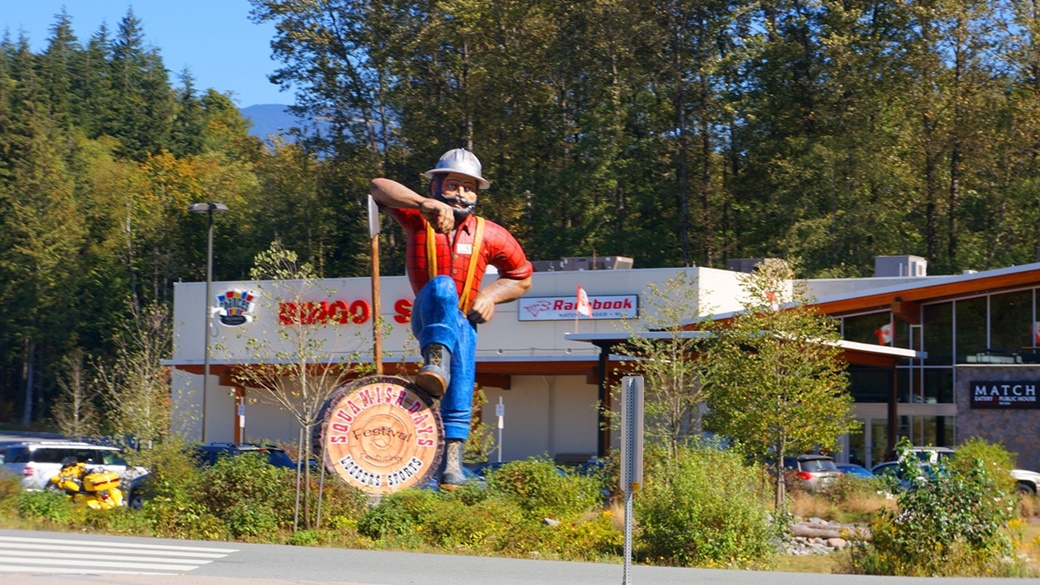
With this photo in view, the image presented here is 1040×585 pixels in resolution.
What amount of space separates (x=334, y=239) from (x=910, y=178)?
29.6 metres

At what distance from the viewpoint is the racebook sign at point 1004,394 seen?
3359cm

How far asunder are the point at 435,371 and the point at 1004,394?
675 inches

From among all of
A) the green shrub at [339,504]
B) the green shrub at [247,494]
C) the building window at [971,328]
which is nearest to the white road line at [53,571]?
the green shrub at [247,494]

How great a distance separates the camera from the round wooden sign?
23.0 metres

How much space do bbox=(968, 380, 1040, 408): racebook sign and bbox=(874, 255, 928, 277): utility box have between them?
32.3 ft

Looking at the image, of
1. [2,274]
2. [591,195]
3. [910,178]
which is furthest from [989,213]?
[2,274]

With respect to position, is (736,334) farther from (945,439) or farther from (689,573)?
(945,439)

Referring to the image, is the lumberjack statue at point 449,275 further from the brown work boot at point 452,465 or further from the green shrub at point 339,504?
the green shrub at point 339,504

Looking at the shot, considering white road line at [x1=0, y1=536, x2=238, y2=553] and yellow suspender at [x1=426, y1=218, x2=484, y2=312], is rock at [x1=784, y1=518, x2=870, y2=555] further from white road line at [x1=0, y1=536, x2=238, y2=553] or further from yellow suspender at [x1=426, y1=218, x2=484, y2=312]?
white road line at [x1=0, y1=536, x2=238, y2=553]

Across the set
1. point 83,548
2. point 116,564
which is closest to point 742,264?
point 83,548

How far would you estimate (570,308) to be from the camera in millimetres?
42344

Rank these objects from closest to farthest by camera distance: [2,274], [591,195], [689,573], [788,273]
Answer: [689,573] → [788,273] → [591,195] → [2,274]

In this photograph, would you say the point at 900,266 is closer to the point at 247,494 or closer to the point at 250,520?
the point at 247,494

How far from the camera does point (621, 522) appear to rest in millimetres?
20781
